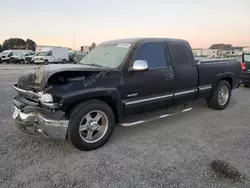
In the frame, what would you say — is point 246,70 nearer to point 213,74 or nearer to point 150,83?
point 213,74

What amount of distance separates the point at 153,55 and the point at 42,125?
2.43 meters

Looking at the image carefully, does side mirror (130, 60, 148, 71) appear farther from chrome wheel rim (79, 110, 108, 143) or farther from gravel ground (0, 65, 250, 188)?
gravel ground (0, 65, 250, 188)

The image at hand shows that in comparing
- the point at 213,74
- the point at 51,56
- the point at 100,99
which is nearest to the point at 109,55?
the point at 100,99

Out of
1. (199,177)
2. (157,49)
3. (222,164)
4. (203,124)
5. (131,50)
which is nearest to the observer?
(199,177)

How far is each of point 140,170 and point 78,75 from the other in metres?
1.66

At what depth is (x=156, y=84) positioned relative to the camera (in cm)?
446

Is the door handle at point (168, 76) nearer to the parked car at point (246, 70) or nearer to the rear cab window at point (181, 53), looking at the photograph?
the rear cab window at point (181, 53)

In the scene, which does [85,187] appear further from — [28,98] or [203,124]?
[203,124]

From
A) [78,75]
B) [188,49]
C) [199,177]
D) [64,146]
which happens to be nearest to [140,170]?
[199,177]

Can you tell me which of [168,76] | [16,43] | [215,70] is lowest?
[168,76]

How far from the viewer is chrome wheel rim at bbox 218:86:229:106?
6.24 meters

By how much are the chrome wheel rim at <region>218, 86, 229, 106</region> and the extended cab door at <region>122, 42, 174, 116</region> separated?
2.09m

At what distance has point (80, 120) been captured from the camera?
139 inches

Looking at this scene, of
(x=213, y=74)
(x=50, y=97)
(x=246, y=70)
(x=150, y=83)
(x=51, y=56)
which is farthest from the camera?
(x=51, y=56)
